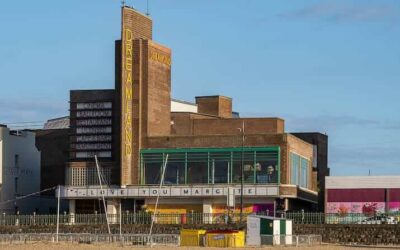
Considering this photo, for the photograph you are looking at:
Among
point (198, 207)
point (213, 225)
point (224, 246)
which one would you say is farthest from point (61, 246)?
point (198, 207)

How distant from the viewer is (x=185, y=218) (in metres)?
120

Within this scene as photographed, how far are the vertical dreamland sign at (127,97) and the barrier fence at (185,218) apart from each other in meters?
6.09

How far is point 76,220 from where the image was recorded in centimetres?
12288

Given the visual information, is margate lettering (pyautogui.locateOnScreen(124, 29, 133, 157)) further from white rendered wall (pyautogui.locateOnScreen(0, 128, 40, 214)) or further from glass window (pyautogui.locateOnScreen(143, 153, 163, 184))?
white rendered wall (pyautogui.locateOnScreen(0, 128, 40, 214))

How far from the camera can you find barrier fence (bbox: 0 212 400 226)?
112500 millimetres

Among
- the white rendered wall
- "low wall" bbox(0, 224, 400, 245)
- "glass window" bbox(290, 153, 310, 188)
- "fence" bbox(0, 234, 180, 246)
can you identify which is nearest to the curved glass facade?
"glass window" bbox(290, 153, 310, 188)

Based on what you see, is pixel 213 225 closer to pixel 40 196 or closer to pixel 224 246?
pixel 224 246

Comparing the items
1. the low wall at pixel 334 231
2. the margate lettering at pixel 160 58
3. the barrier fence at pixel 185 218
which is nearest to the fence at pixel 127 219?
the barrier fence at pixel 185 218

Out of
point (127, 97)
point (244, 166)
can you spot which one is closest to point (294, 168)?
point (244, 166)

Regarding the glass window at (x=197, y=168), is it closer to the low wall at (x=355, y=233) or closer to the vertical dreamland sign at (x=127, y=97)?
the vertical dreamland sign at (x=127, y=97)

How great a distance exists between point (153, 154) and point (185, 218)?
9784mm

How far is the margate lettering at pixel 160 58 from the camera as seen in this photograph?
12769 cm

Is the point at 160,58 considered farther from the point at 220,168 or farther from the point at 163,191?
the point at 163,191

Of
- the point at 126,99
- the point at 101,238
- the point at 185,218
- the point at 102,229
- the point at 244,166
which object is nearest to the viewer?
the point at 101,238
